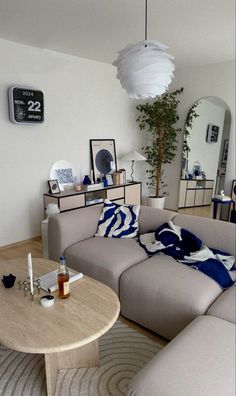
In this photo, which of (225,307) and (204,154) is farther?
(204,154)

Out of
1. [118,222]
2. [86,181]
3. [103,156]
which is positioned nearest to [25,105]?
[86,181]

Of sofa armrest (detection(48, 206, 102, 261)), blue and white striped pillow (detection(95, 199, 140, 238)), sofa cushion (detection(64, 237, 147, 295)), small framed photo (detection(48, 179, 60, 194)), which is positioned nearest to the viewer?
sofa cushion (detection(64, 237, 147, 295))

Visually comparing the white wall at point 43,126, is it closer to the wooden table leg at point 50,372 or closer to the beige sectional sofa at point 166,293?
the beige sectional sofa at point 166,293

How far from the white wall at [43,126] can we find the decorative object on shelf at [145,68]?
1.80 m

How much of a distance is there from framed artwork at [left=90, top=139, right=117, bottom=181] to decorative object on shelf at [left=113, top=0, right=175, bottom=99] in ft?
7.49

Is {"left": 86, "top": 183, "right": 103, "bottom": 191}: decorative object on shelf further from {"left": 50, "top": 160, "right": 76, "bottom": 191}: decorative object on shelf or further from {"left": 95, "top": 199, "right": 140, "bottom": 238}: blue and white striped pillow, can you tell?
{"left": 95, "top": 199, "right": 140, "bottom": 238}: blue and white striped pillow

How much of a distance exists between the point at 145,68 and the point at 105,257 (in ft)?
4.06

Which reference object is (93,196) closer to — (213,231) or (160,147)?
→ (160,147)

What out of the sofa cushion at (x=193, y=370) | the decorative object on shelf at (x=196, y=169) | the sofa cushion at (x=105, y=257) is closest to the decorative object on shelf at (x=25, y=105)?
the sofa cushion at (x=105, y=257)

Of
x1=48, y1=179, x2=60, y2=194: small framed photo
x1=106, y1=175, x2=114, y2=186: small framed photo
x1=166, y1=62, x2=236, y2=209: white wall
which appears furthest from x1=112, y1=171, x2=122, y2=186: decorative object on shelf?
x1=166, y1=62, x2=236, y2=209: white wall

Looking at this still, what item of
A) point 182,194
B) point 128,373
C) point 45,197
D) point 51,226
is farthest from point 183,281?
point 182,194

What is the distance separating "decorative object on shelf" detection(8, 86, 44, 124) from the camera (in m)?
2.84

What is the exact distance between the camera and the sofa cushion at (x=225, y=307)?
53.8 inches

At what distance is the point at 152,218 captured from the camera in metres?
2.36
